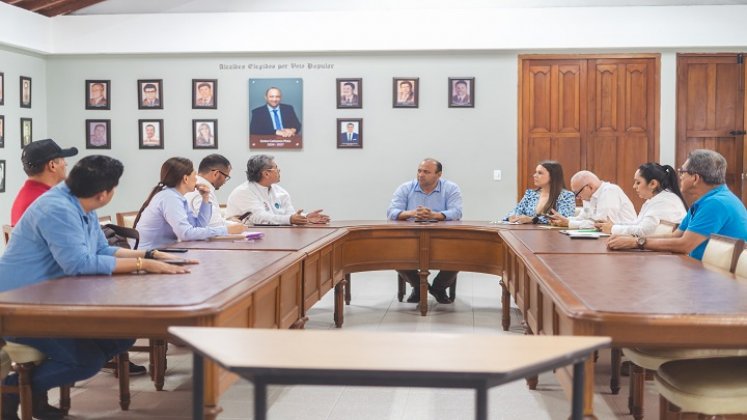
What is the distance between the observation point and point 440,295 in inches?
283

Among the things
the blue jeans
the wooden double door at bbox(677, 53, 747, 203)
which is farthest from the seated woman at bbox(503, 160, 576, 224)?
the blue jeans

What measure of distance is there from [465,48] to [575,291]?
248 inches

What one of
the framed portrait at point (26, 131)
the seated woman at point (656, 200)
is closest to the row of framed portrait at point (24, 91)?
the framed portrait at point (26, 131)

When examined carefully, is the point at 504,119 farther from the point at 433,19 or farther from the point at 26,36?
the point at 26,36

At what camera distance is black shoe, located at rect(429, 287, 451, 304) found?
23.5ft

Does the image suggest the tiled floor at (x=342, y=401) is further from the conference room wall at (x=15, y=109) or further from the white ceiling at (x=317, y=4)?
the white ceiling at (x=317, y=4)

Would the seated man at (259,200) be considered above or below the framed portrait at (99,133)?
below

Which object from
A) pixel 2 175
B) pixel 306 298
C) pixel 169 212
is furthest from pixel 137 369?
pixel 2 175

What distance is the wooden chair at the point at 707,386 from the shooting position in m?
2.70

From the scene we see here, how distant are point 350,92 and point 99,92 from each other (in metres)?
3.02

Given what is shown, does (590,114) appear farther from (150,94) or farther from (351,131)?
(150,94)

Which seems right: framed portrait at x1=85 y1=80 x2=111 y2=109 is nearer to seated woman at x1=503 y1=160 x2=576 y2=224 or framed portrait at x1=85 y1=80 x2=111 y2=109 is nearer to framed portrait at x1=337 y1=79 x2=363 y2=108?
framed portrait at x1=337 y1=79 x2=363 y2=108

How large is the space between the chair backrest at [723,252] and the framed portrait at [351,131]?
18.6 feet

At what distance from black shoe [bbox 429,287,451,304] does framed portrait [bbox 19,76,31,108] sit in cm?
532
